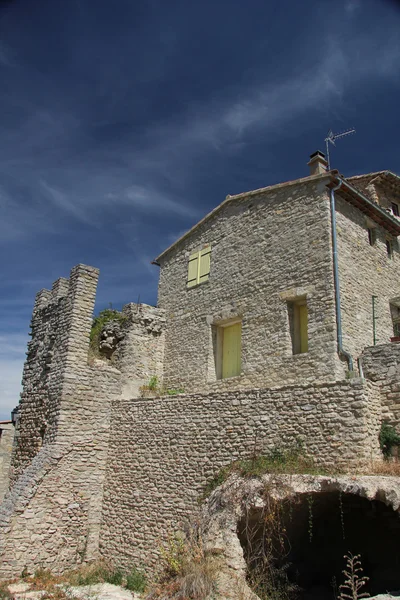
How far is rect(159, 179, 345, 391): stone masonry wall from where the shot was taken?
12555mm

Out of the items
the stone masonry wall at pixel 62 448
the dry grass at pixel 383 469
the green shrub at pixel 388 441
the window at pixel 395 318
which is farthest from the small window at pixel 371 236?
the stone masonry wall at pixel 62 448

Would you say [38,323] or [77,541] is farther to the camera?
[38,323]

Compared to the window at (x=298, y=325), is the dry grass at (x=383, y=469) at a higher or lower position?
lower

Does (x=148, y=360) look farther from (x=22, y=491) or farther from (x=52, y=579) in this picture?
(x=52, y=579)

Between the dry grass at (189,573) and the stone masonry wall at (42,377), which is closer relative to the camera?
the dry grass at (189,573)

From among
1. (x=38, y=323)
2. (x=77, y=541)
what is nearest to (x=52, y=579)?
(x=77, y=541)

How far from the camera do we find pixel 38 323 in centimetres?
1612

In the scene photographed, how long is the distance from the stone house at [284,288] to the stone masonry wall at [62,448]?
3.25m

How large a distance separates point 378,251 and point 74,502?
37.8 ft

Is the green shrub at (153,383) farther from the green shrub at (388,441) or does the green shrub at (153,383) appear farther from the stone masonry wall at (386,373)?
the green shrub at (388,441)

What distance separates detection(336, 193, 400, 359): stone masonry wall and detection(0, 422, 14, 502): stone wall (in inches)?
432

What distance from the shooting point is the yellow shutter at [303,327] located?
1298 cm

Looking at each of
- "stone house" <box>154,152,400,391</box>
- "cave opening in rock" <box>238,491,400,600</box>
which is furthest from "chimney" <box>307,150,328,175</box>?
"cave opening in rock" <box>238,491,400,600</box>

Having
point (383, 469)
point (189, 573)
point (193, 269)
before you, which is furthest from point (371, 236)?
point (189, 573)
